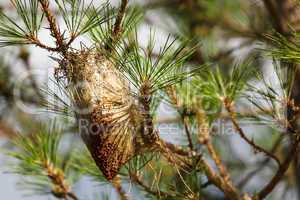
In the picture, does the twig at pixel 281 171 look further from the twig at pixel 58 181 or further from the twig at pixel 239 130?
the twig at pixel 58 181

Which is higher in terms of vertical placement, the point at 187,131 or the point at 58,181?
the point at 187,131

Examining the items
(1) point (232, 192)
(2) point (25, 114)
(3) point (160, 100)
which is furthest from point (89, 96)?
(2) point (25, 114)

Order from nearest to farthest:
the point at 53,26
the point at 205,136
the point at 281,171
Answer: the point at 53,26, the point at 281,171, the point at 205,136

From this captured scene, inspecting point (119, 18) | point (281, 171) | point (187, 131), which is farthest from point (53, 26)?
point (281, 171)

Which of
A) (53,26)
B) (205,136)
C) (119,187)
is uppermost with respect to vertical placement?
(53,26)

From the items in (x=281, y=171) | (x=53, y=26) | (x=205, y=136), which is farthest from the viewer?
(x=205, y=136)

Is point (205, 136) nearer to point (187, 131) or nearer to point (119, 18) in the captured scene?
point (187, 131)

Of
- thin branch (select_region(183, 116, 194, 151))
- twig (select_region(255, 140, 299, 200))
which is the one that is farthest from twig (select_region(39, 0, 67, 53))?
twig (select_region(255, 140, 299, 200))

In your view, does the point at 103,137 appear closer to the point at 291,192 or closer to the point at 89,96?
the point at 89,96

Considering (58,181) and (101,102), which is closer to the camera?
(101,102)
